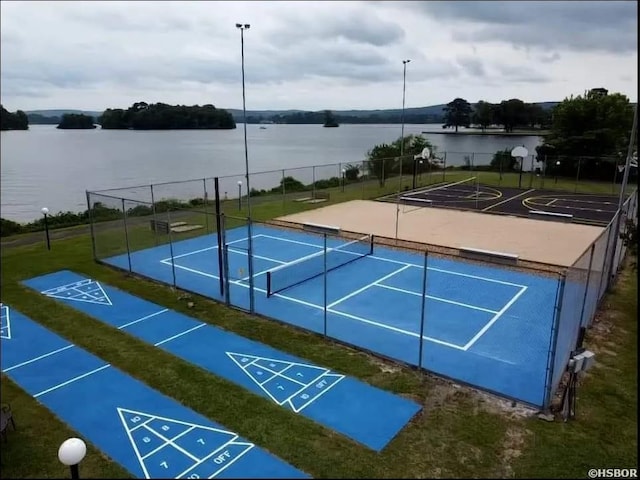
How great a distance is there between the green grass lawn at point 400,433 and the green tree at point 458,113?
7518 centimetres

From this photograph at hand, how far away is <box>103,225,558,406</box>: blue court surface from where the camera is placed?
1002cm

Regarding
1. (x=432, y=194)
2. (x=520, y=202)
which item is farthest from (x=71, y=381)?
(x=520, y=202)

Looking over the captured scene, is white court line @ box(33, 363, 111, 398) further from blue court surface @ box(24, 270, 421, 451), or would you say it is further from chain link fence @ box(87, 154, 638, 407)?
chain link fence @ box(87, 154, 638, 407)

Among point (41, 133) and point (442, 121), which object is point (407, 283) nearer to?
point (442, 121)

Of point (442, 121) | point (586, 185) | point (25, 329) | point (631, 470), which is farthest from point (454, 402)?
point (442, 121)

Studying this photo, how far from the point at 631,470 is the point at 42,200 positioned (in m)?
44.1

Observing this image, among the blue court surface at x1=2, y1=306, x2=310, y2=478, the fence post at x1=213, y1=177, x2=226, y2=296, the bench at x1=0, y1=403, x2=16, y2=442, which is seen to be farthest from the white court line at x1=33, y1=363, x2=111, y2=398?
the fence post at x1=213, y1=177, x2=226, y2=296

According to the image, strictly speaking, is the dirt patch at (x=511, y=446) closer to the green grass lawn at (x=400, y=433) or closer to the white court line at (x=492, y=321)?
the green grass lawn at (x=400, y=433)

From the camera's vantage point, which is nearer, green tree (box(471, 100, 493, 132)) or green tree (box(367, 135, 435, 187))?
green tree (box(367, 135, 435, 187))

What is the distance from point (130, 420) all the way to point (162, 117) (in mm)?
35391

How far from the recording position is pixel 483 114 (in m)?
78.2

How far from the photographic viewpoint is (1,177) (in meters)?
54.3

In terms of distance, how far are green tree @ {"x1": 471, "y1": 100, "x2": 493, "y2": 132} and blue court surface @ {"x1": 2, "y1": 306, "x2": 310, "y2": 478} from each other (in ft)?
247

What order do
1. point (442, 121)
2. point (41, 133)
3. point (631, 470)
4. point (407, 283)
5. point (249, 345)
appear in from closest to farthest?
1. point (631, 470)
2. point (249, 345)
3. point (407, 283)
4. point (442, 121)
5. point (41, 133)
